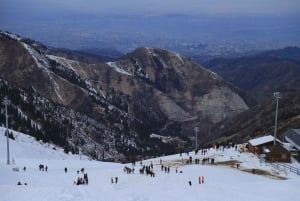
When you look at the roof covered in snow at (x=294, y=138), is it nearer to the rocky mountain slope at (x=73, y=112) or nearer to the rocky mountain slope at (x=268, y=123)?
the rocky mountain slope at (x=268, y=123)

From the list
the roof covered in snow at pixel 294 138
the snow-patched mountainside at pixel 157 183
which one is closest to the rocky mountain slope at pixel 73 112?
the snow-patched mountainside at pixel 157 183

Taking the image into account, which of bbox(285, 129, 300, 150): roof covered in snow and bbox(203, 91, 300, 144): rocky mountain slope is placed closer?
bbox(285, 129, 300, 150): roof covered in snow

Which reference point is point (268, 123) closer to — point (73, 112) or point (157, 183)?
point (157, 183)

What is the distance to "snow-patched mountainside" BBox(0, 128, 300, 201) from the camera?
35938 millimetres

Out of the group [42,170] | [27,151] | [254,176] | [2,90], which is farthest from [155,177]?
[2,90]

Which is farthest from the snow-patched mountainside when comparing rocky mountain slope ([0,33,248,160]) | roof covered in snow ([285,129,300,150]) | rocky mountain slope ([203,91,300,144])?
rocky mountain slope ([0,33,248,160])

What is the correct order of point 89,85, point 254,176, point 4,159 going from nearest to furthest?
point 254,176
point 4,159
point 89,85

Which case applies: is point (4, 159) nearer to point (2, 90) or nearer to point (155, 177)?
point (155, 177)

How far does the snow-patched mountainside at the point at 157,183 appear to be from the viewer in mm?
35938

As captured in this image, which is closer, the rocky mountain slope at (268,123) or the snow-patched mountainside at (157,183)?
the snow-patched mountainside at (157,183)

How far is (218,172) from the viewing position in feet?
155

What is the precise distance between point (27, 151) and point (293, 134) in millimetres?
38299

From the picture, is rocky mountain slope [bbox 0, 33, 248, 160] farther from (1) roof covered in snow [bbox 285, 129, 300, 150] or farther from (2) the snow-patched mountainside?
(1) roof covered in snow [bbox 285, 129, 300, 150]

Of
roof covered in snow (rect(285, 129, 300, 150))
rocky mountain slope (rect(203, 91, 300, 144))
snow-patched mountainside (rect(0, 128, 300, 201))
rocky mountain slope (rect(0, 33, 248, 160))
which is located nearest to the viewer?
snow-patched mountainside (rect(0, 128, 300, 201))
